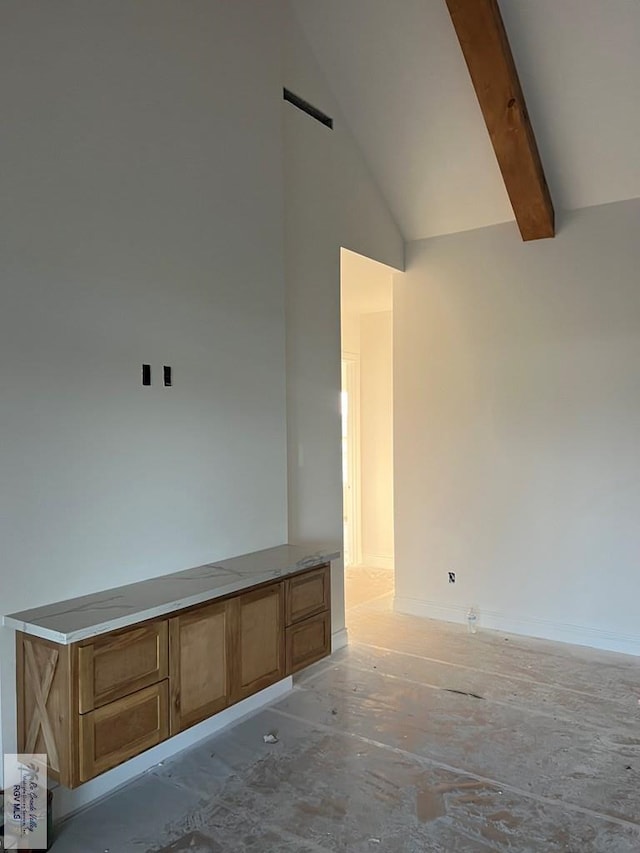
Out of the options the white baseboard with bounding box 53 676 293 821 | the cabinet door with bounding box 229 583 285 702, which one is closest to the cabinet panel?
the white baseboard with bounding box 53 676 293 821

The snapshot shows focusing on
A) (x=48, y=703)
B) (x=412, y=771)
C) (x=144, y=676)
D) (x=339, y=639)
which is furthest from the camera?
(x=339, y=639)

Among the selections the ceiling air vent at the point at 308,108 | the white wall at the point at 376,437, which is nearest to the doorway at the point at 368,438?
the white wall at the point at 376,437

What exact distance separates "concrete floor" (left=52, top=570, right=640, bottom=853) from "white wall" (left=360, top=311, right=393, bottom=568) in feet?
8.15

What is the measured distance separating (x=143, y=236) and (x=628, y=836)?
9.78 feet

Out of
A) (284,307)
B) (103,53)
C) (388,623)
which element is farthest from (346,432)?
(103,53)

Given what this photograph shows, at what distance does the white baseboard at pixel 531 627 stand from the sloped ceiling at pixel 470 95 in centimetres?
282

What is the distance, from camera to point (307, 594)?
10.4ft

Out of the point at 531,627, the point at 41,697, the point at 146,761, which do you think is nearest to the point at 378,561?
the point at 531,627

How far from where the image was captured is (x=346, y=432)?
6438 millimetres

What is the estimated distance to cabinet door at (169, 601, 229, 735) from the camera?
8.08 ft

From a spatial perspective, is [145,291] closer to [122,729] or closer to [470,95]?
[122,729]

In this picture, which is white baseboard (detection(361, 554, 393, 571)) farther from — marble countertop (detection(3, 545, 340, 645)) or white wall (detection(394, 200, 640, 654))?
marble countertop (detection(3, 545, 340, 645))

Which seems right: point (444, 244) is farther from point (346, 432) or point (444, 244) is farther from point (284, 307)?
point (346, 432)

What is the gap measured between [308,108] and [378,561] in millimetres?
4209
